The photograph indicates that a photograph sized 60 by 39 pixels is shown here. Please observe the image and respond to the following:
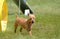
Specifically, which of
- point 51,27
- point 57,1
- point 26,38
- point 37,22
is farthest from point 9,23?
point 57,1

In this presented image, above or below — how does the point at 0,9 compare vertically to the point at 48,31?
above

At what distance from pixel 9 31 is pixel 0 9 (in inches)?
27.8

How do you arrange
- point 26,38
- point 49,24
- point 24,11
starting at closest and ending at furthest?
1. point 26,38
2. point 49,24
3. point 24,11

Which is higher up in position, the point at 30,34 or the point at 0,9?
the point at 0,9

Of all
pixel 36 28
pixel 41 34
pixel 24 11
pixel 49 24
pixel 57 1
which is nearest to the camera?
pixel 41 34

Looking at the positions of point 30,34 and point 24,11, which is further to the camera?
point 24,11

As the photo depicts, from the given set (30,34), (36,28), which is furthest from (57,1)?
(30,34)

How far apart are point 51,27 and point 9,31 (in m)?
1.40

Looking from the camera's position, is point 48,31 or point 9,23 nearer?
point 48,31

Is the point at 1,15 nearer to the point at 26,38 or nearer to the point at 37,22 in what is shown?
the point at 26,38

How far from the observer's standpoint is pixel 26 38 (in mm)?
5754

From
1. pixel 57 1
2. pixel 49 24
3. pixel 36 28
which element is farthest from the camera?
pixel 57 1

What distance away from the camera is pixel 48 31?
6578mm

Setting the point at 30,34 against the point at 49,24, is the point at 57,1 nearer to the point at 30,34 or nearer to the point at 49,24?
the point at 49,24
